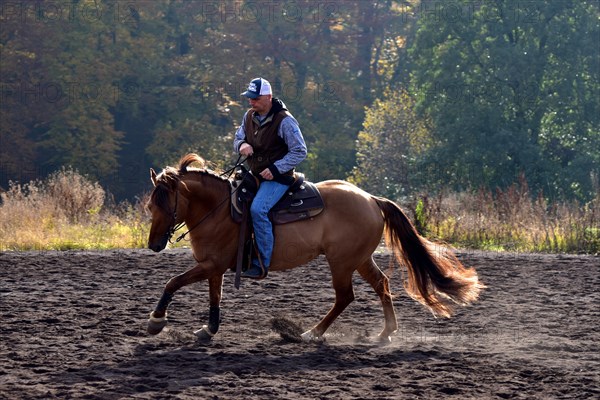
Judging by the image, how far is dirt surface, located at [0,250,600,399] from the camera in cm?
745

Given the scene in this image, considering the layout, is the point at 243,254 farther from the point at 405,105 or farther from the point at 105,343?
the point at 405,105

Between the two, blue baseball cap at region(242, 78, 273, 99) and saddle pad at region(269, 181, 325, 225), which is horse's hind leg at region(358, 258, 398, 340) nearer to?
saddle pad at region(269, 181, 325, 225)

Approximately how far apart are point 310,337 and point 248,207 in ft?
4.66

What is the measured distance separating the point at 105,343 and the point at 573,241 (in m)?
10.8

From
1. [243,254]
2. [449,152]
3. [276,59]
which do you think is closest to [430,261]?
[243,254]

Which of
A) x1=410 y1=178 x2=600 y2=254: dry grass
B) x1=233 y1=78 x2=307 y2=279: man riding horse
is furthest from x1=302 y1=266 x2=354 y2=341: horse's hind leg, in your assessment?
x1=410 y1=178 x2=600 y2=254: dry grass

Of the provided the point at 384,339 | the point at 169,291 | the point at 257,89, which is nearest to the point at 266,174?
the point at 257,89

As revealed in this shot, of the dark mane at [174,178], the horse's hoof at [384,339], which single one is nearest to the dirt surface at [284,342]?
the horse's hoof at [384,339]

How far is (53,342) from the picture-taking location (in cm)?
905

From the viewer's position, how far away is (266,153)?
376 inches

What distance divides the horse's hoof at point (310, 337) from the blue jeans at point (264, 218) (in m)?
0.79

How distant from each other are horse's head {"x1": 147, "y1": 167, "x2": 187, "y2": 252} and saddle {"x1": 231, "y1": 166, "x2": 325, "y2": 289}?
2.14 feet

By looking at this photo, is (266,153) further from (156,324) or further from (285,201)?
(156,324)

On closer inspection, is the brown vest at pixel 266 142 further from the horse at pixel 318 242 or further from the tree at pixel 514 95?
the tree at pixel 514 95
